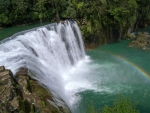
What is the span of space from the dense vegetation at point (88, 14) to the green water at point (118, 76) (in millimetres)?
1611

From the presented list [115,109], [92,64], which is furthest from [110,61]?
[115,109]

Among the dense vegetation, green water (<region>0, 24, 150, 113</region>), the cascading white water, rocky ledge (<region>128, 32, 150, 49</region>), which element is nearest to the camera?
the cascading white water

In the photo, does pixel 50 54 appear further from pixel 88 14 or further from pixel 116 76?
pixel 88 14

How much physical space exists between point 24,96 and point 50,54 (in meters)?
7.58

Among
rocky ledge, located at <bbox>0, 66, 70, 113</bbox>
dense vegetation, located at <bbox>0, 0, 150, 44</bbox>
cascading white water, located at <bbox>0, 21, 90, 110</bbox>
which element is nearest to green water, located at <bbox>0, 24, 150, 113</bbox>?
cascading white water, located at <bbox>0, 21, 90, 110</bbox>

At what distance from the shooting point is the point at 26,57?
13156 mm

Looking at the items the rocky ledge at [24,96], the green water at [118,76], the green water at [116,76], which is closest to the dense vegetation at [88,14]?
the green water at [116,76]

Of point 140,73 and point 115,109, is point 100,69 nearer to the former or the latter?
point 140,73

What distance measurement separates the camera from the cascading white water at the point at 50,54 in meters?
12.7

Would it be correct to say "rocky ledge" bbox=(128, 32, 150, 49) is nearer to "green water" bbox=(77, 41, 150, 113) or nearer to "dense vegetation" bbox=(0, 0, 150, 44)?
"green water" bbox=(77, 41, 150, 113)

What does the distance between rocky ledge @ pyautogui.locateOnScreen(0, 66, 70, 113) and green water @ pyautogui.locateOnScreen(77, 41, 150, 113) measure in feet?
9.08

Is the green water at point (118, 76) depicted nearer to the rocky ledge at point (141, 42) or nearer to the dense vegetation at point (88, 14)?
the rocky ledge at point (141, 42)

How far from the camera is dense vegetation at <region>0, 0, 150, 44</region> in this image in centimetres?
2127

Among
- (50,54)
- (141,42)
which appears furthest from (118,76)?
(141,42)
